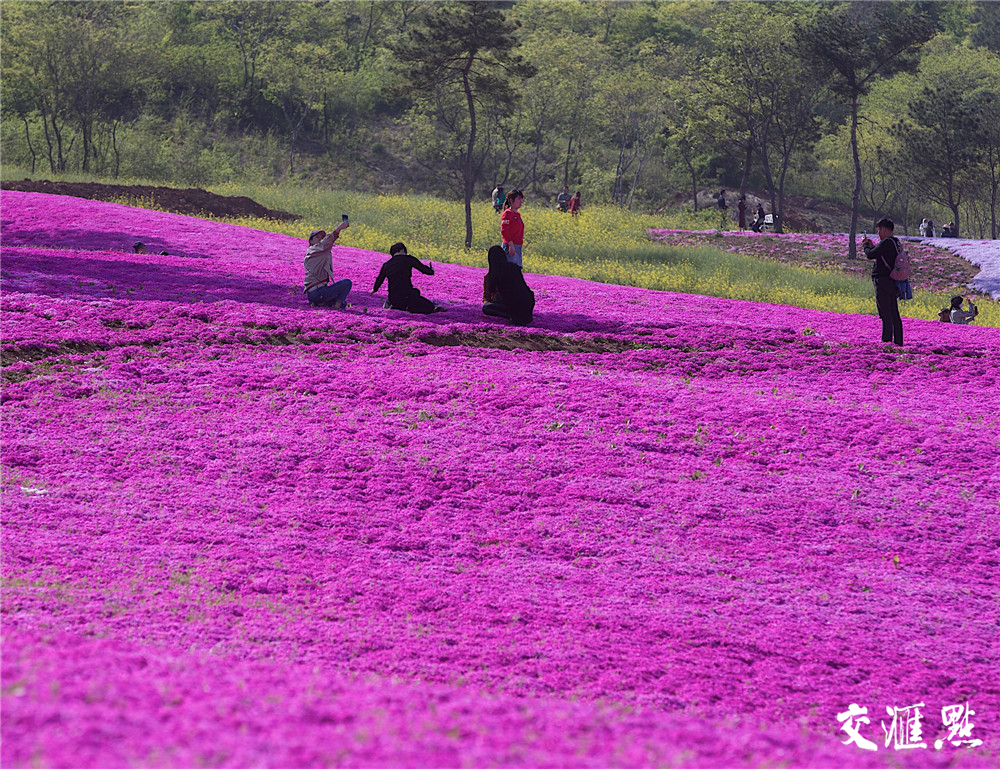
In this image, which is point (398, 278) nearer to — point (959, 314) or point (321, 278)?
point (321, 278)

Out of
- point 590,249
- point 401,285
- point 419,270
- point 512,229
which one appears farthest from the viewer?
point 590,249

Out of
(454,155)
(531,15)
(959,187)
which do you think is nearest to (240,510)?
(959,187)

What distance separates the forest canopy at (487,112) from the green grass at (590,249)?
11495mm

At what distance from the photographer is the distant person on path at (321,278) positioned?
18.0 meters

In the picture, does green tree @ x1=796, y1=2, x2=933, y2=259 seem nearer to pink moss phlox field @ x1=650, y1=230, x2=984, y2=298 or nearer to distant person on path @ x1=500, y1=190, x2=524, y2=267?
pink moss phlox field @ x1=650, y1=230, x2=984, y2=298

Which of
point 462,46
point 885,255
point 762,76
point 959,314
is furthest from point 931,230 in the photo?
point 885,255

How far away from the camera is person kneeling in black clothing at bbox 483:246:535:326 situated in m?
18.1

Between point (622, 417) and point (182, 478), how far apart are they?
566cm

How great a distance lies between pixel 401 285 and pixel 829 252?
32.2 m

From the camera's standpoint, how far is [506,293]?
18.4 metres

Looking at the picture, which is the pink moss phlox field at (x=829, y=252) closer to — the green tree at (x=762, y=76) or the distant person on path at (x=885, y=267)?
the green tree at (x=762, y=76)

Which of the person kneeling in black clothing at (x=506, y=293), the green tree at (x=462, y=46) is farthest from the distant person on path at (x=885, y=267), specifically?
the green tree at (x=462, y=46)

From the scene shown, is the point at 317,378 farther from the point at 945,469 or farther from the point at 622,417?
the point at 945,469

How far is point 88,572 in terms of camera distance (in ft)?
24.5
